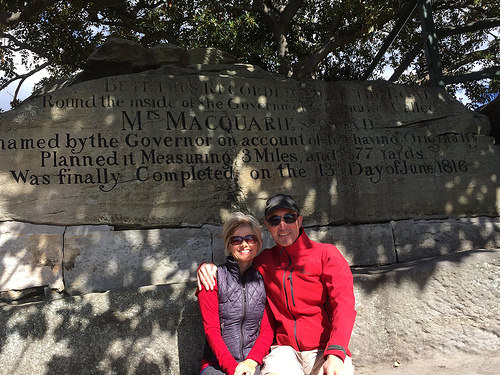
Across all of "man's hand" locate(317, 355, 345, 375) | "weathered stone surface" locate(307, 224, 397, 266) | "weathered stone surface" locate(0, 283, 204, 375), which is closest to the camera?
"man's hand" locate(317, 355, 345, 375)

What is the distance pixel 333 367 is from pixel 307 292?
47cm

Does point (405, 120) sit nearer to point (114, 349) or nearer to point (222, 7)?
point (114, 349)

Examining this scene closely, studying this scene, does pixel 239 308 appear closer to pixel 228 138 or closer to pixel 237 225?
pixel 237 225

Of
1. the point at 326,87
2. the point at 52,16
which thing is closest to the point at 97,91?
the point at 326,87

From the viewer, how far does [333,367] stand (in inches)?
80.8

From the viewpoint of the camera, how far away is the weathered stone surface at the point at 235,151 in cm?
395

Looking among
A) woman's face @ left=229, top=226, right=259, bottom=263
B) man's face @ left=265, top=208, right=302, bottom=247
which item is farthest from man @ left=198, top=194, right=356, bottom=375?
woman's face @ left=229, top=226, right=259, bottom=263

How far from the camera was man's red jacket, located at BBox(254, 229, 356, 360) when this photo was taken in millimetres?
2373

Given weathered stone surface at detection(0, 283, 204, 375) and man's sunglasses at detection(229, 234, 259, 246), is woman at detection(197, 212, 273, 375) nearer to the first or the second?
man's sunglasses at detection(229, 234, 259, 246)

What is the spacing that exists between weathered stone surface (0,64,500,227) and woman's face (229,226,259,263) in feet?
5.18

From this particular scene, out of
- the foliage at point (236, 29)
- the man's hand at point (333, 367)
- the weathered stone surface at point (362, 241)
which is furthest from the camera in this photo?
the foliage at point (236, 29)

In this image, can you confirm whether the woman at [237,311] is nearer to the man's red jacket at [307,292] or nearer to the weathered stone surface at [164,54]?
the man's red jacket at [307,292]

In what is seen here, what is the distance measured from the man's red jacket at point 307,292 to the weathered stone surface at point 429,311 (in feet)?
3.13

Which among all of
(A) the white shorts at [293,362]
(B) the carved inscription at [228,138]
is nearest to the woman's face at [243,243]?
(A) the white shorts at [293,362]
